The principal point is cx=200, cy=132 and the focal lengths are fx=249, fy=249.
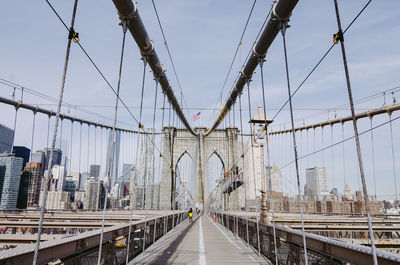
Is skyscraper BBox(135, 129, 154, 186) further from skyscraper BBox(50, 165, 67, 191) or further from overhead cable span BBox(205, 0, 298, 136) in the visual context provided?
skyscraper BBox(50, 165, 67, 191)

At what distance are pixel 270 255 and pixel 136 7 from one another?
6.43 meters

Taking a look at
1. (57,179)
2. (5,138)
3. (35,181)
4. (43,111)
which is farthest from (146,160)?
(5,138)

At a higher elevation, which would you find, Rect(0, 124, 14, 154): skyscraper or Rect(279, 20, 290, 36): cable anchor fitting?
Rect(0, 124, 14, 154): skyscraper

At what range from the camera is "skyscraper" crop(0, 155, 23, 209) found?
91625mm

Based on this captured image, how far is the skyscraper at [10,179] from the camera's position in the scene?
91625 millimetres

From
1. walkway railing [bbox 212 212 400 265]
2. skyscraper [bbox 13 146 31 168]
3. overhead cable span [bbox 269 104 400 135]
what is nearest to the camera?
walkway railing [bbox 212 212 400 265]

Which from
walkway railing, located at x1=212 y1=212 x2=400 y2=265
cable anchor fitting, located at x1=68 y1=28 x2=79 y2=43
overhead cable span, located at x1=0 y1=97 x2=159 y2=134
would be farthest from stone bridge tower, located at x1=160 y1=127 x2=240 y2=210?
cable anchor fitting, located at x1=68 y1=28 x2=79 y2=43

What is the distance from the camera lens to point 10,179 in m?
94.2

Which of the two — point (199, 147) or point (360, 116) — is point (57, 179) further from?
point (360, 116)

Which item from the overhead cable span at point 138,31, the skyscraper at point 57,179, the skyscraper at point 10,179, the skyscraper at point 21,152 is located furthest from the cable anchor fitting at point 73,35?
the skyscraper at point 21,152

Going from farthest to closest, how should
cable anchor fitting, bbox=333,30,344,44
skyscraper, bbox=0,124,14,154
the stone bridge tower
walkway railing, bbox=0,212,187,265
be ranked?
skyscraper, bbox=0,124,14,154 < the stone bridge tower < cable anchor fitting, bbox=333,30,344,44 < walkway railing, bbox=0,212,187,265

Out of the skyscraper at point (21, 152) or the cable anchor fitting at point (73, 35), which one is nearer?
the cable anchor fitting at point (73, 35)

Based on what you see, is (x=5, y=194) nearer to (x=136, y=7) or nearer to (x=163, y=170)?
(x=163, y=170)

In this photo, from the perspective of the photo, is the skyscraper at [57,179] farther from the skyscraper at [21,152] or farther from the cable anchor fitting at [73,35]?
the cable anchor fitting at [73,35]
